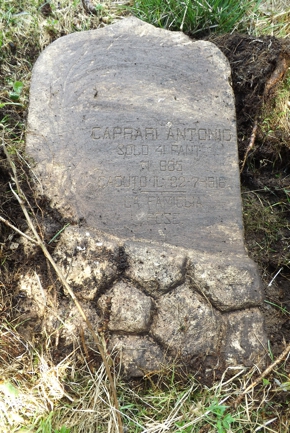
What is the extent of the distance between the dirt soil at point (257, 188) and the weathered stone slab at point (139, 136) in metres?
0.20

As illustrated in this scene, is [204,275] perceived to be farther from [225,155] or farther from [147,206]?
[225,155]

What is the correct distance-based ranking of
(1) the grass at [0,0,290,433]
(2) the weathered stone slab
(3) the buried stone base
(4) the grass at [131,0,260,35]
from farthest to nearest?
1. (4) the grass at [131,0,260,35]
2. (2) the weathered stone slab
3. (3) the buried stone base
4. (1) the grass at [0,0,290,433]

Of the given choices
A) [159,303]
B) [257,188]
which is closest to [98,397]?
[159,303]

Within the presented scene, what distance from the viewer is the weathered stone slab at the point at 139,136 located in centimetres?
207

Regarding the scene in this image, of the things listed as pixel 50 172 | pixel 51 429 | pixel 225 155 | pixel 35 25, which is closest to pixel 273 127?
pixel 225 155

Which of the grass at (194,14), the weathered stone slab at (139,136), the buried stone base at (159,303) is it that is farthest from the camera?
the grass at (194,14)

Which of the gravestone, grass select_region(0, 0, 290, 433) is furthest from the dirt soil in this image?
the gravestone

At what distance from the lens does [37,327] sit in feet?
6.43

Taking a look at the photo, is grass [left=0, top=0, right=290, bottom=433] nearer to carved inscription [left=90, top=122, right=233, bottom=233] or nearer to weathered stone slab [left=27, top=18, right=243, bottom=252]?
weathered stone slab [left=27, top=18, right=243, bottom=252]

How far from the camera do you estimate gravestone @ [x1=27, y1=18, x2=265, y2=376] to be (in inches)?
76.6

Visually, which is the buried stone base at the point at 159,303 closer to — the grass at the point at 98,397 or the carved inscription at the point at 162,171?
the grass at the point at 98,397

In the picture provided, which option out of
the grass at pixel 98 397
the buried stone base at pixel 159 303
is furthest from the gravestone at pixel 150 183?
the grass at pixel 98 397

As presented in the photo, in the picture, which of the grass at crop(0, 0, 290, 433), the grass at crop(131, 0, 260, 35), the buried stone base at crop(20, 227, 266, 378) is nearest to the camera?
the grass at crop(0, 0, 290, 433)

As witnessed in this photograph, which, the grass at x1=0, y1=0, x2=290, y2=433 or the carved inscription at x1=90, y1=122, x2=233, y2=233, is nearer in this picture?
the grass at x1=0, y1=0, x2=290, y2=433
